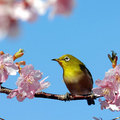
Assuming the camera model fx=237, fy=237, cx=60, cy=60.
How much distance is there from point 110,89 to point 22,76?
44.3 inches

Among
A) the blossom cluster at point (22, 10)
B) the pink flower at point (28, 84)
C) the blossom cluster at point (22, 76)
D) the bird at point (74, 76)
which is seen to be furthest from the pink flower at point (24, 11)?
the bird at point (74, 76)

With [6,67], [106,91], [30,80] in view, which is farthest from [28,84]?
[106,91]

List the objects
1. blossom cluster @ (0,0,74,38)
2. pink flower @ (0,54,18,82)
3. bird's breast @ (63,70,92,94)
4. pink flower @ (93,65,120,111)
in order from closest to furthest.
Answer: blossom cluster @ (0,0,74,38) < pink flower @ (0,54,18,82) < pink flower @ (93,65,120,111) < bird's breast @ (63,70,92,94)

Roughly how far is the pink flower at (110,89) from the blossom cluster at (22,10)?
2.21 metres

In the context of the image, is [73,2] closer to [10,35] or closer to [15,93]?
[10,35]

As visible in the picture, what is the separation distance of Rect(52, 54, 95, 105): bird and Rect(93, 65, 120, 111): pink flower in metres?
1.75

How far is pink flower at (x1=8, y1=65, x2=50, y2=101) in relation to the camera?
2.88 meters

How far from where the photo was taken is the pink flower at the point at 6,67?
278 centimetres

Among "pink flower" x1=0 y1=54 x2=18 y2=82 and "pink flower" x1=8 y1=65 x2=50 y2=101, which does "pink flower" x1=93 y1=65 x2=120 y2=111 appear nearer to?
"pink flower" x1=8 y1=65 x2=50 y2=101

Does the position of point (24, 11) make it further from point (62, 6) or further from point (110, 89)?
point (110, 89)

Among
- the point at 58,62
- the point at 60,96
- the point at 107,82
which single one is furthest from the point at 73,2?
the point at 58,62

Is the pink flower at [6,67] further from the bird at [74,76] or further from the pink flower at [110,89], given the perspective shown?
the bird at [74,76]

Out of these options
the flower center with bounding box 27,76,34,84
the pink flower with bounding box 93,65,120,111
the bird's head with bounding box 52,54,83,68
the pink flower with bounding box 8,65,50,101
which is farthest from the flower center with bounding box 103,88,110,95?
the bird's head with bounding box 52,54,83,68

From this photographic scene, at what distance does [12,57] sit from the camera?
2854 millimetres
